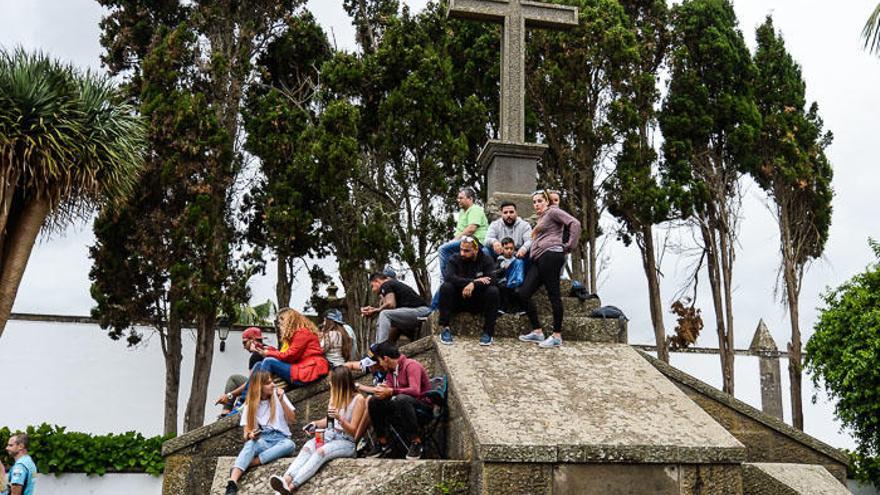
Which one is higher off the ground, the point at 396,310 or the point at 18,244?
the point at 18,244

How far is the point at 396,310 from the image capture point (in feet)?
27.6

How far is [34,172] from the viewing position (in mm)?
12523

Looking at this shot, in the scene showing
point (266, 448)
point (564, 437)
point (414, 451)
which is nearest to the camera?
point (564, 437)

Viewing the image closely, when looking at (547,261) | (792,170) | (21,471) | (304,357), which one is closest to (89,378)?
(21,471)

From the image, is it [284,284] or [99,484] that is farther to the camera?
[284,284]

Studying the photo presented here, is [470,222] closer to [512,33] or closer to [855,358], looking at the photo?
[512,33]

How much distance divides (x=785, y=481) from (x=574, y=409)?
6.05 feet

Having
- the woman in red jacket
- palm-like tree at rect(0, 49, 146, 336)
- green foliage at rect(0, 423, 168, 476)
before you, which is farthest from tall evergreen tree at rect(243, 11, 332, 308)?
the woman in red jacket

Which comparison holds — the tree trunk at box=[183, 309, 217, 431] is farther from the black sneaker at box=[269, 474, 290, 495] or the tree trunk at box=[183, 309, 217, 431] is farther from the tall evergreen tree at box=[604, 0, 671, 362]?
the black sneaker at box=[269, 474, 290, 495]

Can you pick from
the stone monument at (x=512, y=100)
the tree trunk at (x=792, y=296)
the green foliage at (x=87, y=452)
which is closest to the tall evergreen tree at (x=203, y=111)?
the green foliage at (x=87, y=452)

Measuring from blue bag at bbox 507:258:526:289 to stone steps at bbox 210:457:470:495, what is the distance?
263 centimetres

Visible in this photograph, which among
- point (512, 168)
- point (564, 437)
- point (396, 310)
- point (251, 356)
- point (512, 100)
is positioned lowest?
point (564, 437)

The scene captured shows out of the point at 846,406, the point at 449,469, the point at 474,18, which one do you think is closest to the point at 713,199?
the point at 846,406

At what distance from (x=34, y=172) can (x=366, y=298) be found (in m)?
6.46
